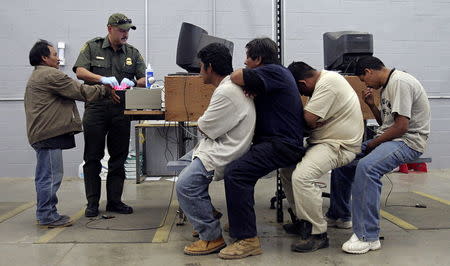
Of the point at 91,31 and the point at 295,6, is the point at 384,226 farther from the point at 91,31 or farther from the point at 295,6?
the point at 91,31

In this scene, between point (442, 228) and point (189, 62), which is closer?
point (442, 228)

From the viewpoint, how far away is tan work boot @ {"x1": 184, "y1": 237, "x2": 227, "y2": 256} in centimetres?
331

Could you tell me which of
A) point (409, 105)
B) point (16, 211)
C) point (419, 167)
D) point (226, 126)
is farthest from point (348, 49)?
point (16, 211)

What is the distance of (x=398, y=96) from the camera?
334cm

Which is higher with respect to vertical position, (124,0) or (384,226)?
(124,0)

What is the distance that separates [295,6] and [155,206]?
404 cm

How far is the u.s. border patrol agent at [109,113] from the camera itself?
174 inches

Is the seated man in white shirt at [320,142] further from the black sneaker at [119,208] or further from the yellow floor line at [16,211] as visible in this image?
the yellow floor line at [16,211]

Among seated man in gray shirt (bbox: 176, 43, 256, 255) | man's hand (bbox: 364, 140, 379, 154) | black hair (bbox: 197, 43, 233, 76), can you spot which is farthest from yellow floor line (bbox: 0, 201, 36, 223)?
man's hand (bbox: 364, 140, 379, 154)

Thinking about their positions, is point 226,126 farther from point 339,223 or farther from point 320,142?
point 339,223

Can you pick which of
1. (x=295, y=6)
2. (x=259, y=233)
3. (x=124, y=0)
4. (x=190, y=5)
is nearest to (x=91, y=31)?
(x=124, y=0)

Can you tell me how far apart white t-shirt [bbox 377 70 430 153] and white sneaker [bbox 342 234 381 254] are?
31.0 inches

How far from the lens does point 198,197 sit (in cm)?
325

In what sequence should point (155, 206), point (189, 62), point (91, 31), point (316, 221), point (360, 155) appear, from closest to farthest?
point (316, 221) → point (360, 155) → point (189, 62) → point (155, 206) → point (91, 31)
